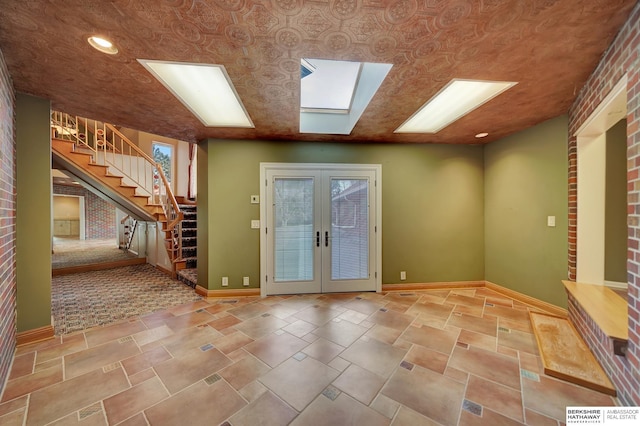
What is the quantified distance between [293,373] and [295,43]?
2.44 m

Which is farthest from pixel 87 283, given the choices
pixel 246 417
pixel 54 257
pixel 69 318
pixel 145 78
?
pixel 246 417

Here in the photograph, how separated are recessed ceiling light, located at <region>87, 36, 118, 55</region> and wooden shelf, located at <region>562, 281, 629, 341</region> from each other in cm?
384

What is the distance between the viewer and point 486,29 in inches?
57.4

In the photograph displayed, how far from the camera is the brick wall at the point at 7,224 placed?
1803mm

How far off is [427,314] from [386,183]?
6.51ft

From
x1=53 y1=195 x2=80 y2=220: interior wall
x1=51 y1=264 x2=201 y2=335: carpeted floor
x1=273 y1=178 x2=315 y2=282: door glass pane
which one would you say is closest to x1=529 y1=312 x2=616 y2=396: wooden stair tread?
x1=273 y1=178 x2=315 y2=282: door glass pane

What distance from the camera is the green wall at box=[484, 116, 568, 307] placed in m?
2.89

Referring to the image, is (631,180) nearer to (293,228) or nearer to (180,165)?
(293,228)

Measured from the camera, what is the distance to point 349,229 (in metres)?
3.84

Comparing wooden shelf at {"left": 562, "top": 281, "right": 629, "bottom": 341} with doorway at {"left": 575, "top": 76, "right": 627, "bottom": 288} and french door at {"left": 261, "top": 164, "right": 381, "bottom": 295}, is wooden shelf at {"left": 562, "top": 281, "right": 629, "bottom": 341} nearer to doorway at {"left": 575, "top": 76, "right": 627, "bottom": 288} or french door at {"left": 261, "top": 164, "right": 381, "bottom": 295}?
doorway at {"left": 575, "top": 76, "right": 627, "bottom": 288}

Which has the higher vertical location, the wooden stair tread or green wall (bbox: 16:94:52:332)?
green wall (bbox: 16:94:52:332)

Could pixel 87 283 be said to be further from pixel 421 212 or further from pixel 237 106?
pixel 421 212

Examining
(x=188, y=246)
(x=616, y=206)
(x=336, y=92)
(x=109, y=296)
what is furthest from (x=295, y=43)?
(x=188, y=246)

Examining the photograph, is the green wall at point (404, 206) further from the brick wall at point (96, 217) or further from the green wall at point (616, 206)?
the brick wall at point (96, 217)
